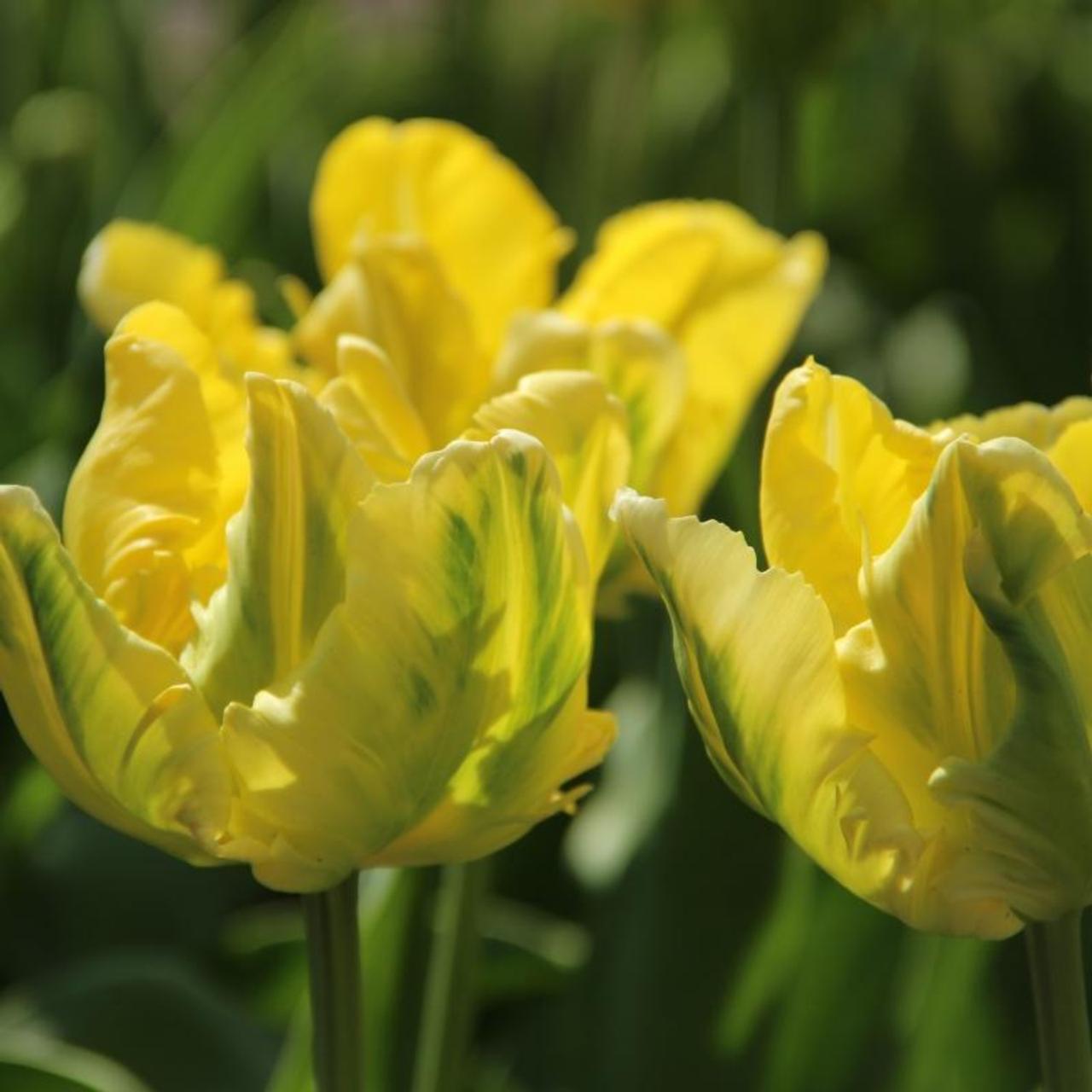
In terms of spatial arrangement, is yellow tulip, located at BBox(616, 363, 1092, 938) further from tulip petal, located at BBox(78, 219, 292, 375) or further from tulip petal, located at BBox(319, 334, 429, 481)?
tulip petal, located at BBox(78, 219, 292, 375)

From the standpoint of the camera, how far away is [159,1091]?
736 millimetres

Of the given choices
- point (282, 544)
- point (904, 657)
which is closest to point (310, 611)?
point (282, 544)

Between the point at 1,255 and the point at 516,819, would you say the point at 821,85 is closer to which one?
the point at 1,255

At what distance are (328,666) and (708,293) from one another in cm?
25

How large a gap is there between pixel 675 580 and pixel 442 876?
0.37m

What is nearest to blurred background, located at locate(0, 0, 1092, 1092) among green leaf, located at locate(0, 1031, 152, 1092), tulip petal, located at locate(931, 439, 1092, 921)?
green leaf, located at locate(0, 1031, 152, 1092)

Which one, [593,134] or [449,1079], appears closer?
[449,1079]

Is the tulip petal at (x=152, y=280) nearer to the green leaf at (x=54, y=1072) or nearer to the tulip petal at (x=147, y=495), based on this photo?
the tulip petal at (x=147, y=495)

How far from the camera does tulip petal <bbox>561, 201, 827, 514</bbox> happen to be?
61 cm

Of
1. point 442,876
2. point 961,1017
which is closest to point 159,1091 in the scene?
point 442,876

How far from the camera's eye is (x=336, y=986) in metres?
0.44

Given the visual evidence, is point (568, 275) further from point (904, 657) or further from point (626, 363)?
point (904, 657)

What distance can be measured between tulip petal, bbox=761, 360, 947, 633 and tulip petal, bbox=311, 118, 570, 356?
0.71ft

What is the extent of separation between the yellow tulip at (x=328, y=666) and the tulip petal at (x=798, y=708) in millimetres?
29
